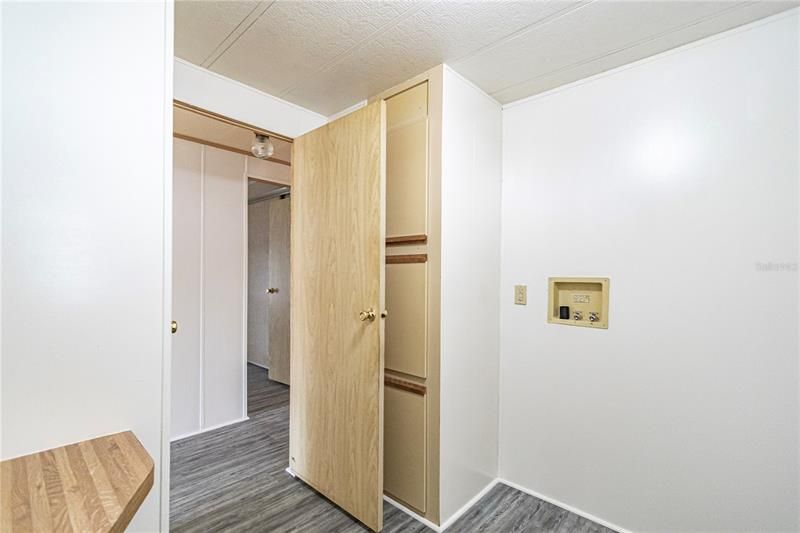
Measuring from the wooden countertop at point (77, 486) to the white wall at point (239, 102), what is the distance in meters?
1.60

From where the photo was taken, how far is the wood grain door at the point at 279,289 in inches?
168

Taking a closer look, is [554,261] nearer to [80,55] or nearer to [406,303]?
[406,303]

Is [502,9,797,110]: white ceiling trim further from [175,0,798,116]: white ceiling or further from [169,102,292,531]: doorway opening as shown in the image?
[169,102,292,531]: doorway opening

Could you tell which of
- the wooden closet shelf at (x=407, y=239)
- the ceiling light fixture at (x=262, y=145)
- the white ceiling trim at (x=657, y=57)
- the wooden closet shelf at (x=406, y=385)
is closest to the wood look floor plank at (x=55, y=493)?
the wooden closet shelf at (x=406, y=385)

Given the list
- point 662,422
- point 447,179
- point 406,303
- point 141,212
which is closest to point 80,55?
point 141,212

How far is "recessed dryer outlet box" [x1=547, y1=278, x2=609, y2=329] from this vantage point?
74.9 inches

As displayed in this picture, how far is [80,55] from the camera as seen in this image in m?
0.98

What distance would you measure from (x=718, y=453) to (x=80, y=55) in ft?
8.59

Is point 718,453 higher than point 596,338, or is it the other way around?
point 596,338

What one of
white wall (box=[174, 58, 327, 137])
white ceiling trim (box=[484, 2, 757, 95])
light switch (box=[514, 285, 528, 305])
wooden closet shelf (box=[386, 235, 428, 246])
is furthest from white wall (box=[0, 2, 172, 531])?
light switch (box=[514, 285, 528, 305])

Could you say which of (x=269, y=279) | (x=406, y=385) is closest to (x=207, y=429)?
(x=406, y=385)

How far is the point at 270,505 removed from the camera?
6.61 ft

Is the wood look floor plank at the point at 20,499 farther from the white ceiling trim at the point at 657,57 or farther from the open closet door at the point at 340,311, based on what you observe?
the white ceiling trim at the point at 657,57

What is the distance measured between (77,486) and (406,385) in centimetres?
141
